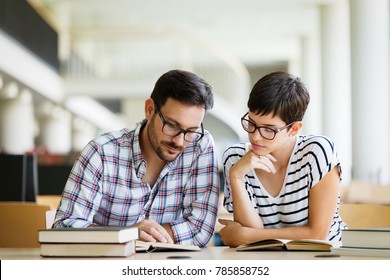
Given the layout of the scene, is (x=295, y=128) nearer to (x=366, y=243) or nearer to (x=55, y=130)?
(x=366, y=243)

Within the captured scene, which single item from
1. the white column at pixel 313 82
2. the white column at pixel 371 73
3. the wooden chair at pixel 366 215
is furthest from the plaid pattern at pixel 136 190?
the white column at pixel 313 82

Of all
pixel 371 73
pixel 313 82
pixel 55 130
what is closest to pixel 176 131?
pixel 371 73

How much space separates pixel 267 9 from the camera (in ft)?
41.8

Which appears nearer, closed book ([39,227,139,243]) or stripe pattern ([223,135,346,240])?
closed book ([39,227,139,243])

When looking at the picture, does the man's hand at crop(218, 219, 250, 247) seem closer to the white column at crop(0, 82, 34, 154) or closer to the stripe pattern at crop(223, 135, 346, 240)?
the stripe pattern at crop(223, 135, 346, 240)

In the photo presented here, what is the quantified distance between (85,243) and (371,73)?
6.77 m

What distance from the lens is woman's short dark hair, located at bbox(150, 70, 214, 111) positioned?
2049 mm

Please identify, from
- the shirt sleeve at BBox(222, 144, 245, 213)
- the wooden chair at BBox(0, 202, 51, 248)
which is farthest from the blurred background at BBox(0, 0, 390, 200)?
the shirt sleeve at BBox(222, 144, 245, 213)

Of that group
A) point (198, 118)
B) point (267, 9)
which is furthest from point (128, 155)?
point (267, 9)

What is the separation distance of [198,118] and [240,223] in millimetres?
360

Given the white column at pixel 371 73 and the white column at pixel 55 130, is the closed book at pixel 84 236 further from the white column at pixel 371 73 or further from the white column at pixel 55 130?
the white column at pixel 55 130

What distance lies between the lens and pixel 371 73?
791 centimetres

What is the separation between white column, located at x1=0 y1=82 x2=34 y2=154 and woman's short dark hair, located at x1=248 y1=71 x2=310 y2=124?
10.8m
